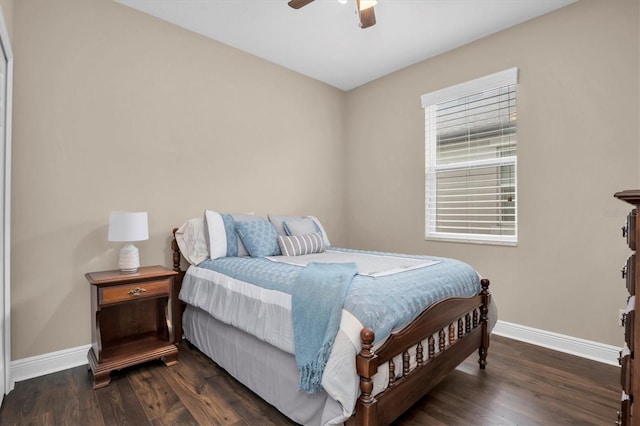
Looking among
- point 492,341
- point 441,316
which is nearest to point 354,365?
point 441,316

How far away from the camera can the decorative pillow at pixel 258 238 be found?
2773 millimetres

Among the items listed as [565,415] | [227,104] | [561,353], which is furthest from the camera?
[227,104]

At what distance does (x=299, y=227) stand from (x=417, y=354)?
1.75 meters

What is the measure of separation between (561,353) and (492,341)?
1.62 feet

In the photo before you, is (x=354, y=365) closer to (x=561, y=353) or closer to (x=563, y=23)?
(x=561, y=353)

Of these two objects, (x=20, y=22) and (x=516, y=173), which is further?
(x=516, y=173)

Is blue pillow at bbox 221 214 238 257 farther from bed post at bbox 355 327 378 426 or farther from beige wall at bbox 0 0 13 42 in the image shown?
beige wall at bbox 0 0 13 42

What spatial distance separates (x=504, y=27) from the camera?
9.82ft

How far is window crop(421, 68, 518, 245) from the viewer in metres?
3.06

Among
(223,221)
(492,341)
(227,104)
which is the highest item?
(227,104)

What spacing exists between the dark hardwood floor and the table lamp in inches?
30.1

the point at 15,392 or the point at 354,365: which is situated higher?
the point at 354,365

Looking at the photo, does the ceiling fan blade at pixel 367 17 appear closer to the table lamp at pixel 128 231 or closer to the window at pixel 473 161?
the window at pixel 473 161

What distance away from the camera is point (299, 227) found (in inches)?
126
